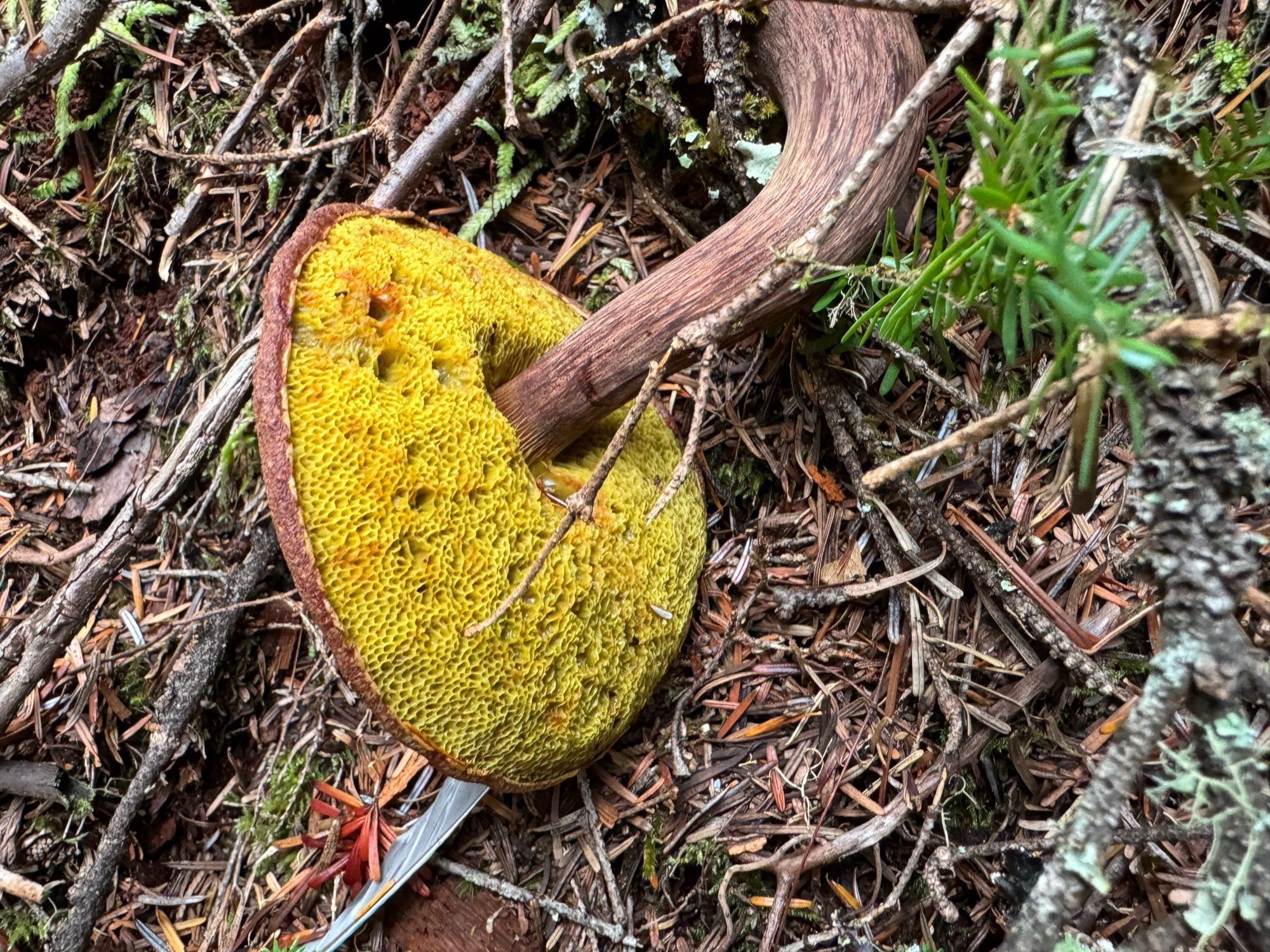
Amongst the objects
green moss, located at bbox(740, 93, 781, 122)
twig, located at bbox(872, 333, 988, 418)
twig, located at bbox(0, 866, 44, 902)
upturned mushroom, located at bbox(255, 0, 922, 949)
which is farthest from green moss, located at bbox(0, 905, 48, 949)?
green moss, located at bbox(740, 93, 781, 122)

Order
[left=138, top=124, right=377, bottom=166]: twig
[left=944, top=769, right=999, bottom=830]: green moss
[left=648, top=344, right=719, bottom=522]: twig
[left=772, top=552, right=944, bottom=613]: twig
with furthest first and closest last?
1. [left=138, top=124, right=377, bottom=166]: twig
2. [left=772, top=552, right=944, bottom=613]: twig
3. [left=944, top=769, right=999, bottom=830]: green moss
4. [left=648, top=344, right=719, bottom=522]: twig

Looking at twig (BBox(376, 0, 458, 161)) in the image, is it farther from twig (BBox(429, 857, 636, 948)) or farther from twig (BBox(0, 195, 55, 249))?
twig (BBox(429, 857, 636, 948))

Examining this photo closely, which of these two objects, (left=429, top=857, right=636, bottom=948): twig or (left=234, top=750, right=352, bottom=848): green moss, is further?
(left=234, top=750, right=352, bottom=848): green moss

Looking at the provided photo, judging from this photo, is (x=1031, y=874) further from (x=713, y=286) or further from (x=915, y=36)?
(x=915, y=36)

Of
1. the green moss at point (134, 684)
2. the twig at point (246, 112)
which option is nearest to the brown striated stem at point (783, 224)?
the twig at point (246, 112)

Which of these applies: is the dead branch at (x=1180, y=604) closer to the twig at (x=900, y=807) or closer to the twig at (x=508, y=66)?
the twig at (x=900, y=807)
